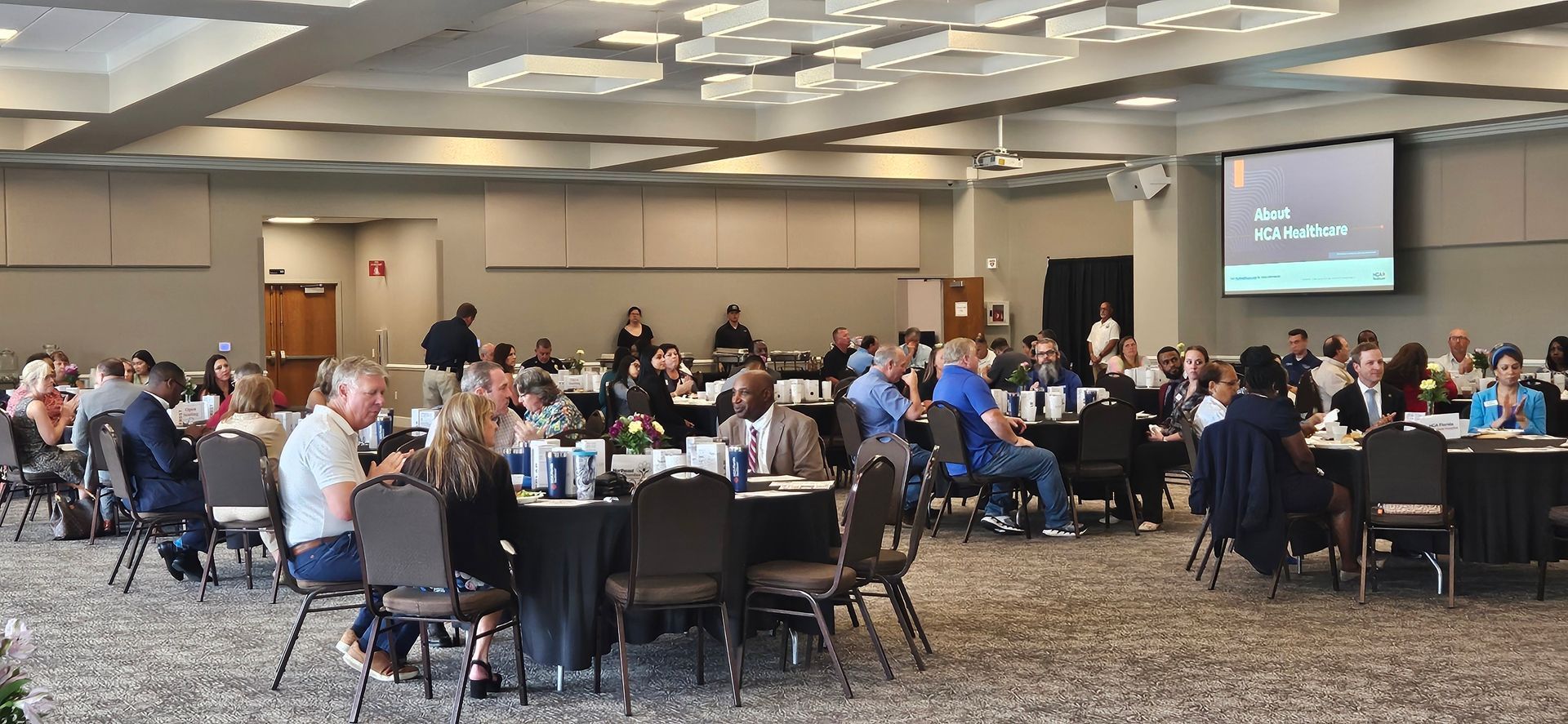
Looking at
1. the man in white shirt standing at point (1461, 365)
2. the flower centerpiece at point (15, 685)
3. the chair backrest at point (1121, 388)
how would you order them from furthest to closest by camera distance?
1. the man in white shirt standing at point (1461, 365)
2. the chair backrest at point (1121, 388)
3. the flower centerpiece at point (15, 685)

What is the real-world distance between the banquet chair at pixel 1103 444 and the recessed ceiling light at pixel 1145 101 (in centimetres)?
644

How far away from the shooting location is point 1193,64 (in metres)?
9.50

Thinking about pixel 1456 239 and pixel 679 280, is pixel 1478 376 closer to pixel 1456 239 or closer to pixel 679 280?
pixel 1456 239

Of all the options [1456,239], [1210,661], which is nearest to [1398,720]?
[1210,661]

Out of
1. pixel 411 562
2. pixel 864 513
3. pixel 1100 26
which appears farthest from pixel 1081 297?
pixel 411 562

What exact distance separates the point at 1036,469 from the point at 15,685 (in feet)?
23.7

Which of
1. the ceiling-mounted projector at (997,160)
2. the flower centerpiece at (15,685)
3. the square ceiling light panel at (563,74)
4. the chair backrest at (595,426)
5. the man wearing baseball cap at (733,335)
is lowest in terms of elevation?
the chair backrest at (595,426)

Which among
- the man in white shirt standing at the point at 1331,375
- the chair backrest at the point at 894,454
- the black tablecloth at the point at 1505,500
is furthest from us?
the man in white shirt standing at the point at 1331,375

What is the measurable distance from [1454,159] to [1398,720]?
1120 centimetres

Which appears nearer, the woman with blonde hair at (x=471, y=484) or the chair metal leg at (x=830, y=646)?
the woman with blonde hair at (x=471, y=484)

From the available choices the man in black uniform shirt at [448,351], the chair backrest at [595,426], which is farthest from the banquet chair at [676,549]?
the man in black uniform shirt at [448,351]

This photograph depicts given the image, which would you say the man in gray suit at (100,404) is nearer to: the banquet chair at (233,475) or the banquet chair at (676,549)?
the banquet chair at (233,475)

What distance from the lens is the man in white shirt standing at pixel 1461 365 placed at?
1184 centimetres

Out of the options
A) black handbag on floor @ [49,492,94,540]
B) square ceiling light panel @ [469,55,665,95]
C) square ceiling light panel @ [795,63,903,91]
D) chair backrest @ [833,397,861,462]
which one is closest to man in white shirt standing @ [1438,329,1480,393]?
square ceiling light panel @ [795,63,903,91]
